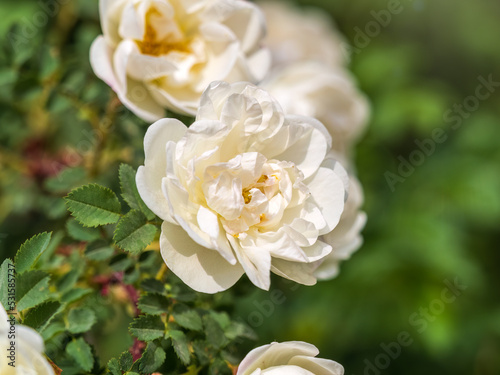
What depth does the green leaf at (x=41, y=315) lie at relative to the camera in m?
0.73

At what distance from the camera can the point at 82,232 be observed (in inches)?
35.8

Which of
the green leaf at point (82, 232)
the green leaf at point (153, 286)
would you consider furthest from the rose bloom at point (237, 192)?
the green leaf at point (82, 232)

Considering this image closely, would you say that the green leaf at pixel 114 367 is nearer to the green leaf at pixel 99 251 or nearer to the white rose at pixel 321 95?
the green leaf at pixel 99 251

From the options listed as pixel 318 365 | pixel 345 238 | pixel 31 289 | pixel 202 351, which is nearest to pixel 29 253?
pixel 31 289

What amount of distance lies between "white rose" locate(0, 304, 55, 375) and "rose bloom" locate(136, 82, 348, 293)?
18cm

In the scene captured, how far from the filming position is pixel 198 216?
0.74 metres

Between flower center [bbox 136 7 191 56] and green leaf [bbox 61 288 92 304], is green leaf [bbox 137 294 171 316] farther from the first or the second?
flower center [bbox 136 7 191 56]

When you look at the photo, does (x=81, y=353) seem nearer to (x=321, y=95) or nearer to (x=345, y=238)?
(x=345, y=238)

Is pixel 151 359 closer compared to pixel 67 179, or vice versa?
pixel 151 359

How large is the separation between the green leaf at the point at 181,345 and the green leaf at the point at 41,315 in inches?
6.0

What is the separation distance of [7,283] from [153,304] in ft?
0.62

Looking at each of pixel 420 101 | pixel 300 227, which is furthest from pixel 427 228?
pixel 300 227

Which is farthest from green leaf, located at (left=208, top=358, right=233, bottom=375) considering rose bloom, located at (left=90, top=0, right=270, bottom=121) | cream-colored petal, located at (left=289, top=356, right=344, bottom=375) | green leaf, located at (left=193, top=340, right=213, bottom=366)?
rose bloom, located at (left=90, top=0, right=270, bottom=121)

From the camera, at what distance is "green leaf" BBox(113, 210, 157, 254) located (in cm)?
75
